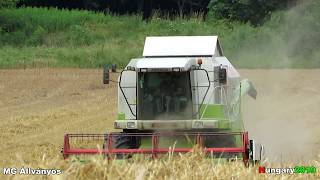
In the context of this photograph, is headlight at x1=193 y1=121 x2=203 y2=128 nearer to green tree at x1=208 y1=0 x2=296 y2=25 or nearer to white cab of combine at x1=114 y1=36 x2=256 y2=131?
white cab of combine at x1=114 y1=36 x2=256 y2=131

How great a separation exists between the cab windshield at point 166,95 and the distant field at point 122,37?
16.7m

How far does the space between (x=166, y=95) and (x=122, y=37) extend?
2514cm

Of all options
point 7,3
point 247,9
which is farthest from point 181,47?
point 247,9

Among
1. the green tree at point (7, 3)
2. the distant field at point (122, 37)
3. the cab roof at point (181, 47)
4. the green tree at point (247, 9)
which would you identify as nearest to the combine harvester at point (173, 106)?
the cab roof at point (181, 47)

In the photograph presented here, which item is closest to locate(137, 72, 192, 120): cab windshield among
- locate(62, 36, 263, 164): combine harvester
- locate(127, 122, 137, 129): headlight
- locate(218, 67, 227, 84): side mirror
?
locate(62, 36, 263, 164): combine harvester

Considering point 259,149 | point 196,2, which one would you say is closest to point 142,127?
point 259,149

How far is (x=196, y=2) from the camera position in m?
56.1

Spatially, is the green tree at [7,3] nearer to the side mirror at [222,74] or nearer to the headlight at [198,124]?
the side mirror at [222,74]

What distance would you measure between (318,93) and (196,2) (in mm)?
31521

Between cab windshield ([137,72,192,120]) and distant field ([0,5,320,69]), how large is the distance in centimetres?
1666

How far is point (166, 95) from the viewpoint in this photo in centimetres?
1245

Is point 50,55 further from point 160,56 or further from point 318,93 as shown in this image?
point 160,56

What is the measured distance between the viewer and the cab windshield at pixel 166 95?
40.8ft

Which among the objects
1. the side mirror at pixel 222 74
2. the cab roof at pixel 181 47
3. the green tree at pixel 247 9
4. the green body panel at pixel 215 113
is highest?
the green tree at pixel 247 9
